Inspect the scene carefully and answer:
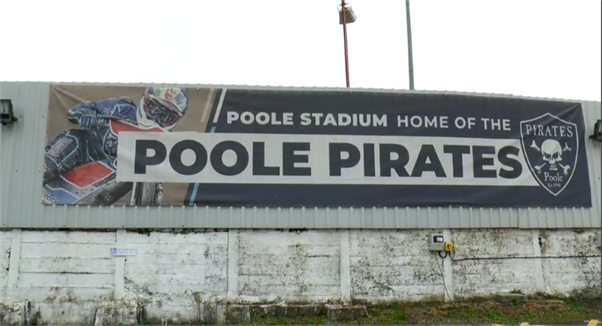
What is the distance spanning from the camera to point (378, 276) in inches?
406

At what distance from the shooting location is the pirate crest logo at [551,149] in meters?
11.3

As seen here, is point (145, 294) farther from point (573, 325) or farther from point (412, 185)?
point (573, 325)

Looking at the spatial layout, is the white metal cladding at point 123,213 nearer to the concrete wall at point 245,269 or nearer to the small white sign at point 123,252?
the concrete wall at point 245,269

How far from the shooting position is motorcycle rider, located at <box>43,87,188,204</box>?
400 inches

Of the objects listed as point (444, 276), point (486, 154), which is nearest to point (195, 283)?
point (444, 276)

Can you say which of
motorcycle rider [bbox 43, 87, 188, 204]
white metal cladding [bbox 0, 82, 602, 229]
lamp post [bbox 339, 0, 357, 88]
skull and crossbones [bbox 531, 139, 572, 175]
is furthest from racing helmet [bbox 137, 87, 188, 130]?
skull and crossbones [bbox 531, 139, 572, 175]

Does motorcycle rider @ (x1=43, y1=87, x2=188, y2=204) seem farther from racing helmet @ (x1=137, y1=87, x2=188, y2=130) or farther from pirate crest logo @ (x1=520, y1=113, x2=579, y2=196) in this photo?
pirate crest logo @ (x1=520, y1=113, x2=579, y2=196)

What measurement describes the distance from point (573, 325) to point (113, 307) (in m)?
8.50

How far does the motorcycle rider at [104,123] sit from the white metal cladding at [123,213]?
1.15 ft

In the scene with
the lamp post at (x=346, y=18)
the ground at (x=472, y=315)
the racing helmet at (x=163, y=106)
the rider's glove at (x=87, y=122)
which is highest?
the lamp post at (x=346, y=18)

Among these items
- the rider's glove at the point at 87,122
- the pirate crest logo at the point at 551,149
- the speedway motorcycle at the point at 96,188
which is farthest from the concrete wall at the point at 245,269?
the rider's glove at the point at 87,122

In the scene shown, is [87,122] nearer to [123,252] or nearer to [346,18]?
[123,252]

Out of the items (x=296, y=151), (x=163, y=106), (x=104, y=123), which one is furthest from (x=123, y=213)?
(x=296, y=151)

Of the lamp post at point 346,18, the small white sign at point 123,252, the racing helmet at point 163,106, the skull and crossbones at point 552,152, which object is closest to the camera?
the small white sign at point 123,252
